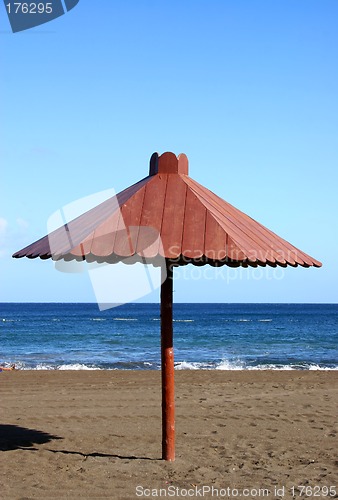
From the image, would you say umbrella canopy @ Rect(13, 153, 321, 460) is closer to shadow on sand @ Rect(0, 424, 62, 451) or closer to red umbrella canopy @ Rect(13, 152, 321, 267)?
red umbrella canopy @ Rect(13, 152, 321, 267)

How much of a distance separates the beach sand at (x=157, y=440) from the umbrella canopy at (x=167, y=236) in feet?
2.54

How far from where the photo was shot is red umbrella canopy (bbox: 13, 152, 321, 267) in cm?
565

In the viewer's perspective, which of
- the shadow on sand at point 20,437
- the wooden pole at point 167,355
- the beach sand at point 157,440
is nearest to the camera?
the beach sand at point 157,440

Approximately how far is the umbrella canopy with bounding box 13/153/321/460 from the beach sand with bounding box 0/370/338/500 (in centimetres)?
77

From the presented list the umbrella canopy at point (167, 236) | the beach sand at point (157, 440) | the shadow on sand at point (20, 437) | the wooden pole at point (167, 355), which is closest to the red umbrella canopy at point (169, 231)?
the umbrella canopy at point (167, 236)

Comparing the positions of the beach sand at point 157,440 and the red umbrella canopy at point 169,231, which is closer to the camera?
the red umbrella canopy at point 169,231

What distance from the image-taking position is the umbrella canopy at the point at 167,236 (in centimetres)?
566

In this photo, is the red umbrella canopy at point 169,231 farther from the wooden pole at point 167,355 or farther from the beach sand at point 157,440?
the beach sand at point 157,440

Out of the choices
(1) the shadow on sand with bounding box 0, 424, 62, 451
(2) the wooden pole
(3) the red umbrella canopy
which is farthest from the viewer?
(1) the shadow on sand with bounding box 0, 424, 62, 451

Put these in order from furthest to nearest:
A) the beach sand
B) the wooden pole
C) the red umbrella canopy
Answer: the wooden pole → the beach sand → the red umbrella canopy

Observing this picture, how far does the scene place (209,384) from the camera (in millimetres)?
15219

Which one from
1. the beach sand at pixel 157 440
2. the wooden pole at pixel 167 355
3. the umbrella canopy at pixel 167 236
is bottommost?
the beach sand at pixel 157 440

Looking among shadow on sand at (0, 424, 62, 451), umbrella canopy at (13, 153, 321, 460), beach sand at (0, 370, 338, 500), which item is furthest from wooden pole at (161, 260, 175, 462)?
shadow on sand at (0, 424, 62, 451)

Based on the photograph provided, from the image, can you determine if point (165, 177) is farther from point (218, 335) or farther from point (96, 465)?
point (218, 335)
